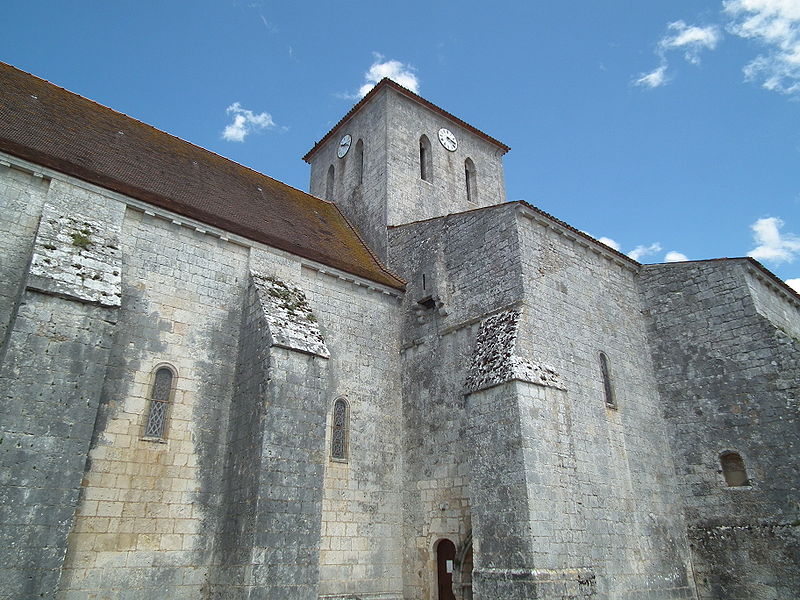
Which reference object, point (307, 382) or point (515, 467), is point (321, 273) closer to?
point (307, 382)

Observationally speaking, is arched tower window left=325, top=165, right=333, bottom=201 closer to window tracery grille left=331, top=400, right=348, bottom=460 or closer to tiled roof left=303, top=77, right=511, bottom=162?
tiled roof left=303, top=77, right=511, bottom=162

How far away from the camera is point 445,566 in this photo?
11.6 m

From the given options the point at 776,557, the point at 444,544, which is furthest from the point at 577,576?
the point at 776,557

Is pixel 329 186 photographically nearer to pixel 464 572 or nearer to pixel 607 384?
pixel 607 384

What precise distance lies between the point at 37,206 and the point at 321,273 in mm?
5685

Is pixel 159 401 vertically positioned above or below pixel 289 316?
below

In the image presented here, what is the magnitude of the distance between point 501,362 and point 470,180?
10732 millimetres

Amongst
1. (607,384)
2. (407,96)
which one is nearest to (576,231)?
(607,384)

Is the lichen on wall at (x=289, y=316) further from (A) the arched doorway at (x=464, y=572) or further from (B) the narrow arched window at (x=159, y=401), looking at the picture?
(A) the arched doorway at (x=464, y=572)

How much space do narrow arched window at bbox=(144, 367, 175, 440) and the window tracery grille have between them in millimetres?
3465

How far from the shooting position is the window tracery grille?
12.0m

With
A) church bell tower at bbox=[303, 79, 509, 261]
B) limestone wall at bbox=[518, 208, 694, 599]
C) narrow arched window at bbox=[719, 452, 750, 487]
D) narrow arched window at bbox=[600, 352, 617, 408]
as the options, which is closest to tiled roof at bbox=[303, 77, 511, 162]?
church bell tower at bbox=[303, 79, 509, 261]

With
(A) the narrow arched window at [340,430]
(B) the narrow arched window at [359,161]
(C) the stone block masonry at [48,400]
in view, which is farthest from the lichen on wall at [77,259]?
(B) the narrow arched window at [359,161]

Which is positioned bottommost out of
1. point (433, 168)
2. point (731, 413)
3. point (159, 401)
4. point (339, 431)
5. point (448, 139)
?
point (339, 431)
